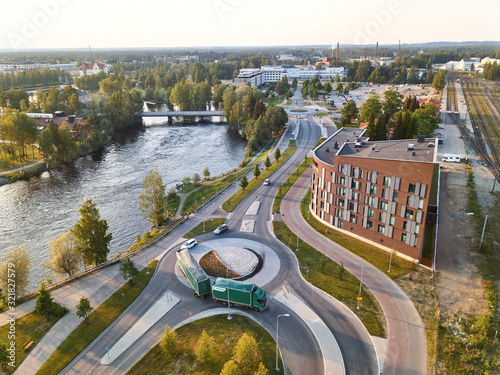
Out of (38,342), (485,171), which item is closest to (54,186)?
(38,342)

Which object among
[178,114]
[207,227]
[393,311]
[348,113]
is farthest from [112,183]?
[348,113]

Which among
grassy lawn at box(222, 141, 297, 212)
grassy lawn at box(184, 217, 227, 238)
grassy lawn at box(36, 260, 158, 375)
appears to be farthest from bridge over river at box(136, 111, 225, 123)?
grassy lawn at box(36, 260, 158, 375)

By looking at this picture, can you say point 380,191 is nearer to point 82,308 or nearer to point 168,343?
point 168,343

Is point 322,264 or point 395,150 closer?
point 322,264

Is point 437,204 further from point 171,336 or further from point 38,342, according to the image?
point 38,342

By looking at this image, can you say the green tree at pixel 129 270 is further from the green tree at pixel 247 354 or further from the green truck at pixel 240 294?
the green tree at pixel 247 354

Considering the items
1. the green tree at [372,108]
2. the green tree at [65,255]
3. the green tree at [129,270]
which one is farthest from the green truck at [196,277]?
the green tree at [372,108]
